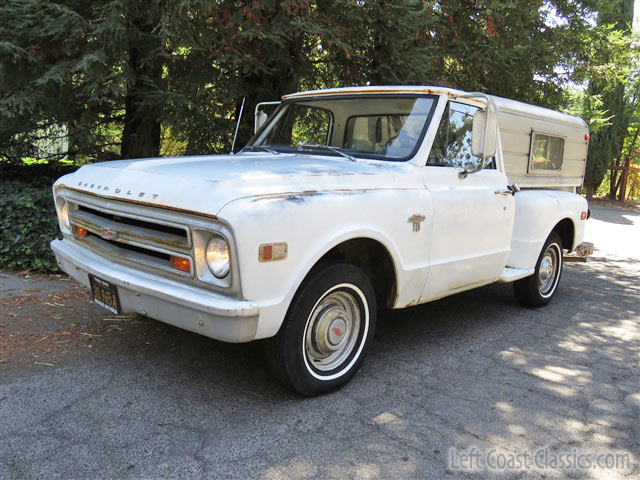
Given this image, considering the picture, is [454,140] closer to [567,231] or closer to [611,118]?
[567,231]

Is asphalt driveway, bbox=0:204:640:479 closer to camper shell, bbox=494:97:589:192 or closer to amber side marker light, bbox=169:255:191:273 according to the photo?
amber side marker light, bbox=169:255:191:273

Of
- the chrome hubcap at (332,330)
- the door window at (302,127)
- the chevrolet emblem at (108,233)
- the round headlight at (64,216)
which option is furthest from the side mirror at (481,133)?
the round headlight at (64,216)

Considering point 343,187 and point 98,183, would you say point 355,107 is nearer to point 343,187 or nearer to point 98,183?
point 343,187

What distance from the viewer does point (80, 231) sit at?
3.85 meters

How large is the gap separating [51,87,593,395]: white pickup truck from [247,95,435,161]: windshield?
1 centimetres

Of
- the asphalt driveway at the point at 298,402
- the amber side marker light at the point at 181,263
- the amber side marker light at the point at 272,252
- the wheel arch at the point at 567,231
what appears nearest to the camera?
the asphalt driveway at the point at 298,402

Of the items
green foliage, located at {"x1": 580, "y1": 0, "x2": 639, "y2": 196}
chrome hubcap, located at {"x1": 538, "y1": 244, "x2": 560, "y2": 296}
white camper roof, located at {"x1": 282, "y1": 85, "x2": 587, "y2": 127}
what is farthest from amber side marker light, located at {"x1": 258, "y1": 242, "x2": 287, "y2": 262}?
green foliage, located at {"x1": 580, "y1": 0, "x2": 639, "y2": 196}

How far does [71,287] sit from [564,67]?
30.5 ft

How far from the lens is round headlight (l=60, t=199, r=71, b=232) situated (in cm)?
405

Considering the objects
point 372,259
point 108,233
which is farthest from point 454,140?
point 108,233

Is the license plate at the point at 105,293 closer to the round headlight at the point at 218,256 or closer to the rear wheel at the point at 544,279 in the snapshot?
the round headlight at the point at 218,256

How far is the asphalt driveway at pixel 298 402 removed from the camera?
2.71 metres

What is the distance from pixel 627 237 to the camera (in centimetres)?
1286

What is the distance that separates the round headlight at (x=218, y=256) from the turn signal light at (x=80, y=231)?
1372 mm
